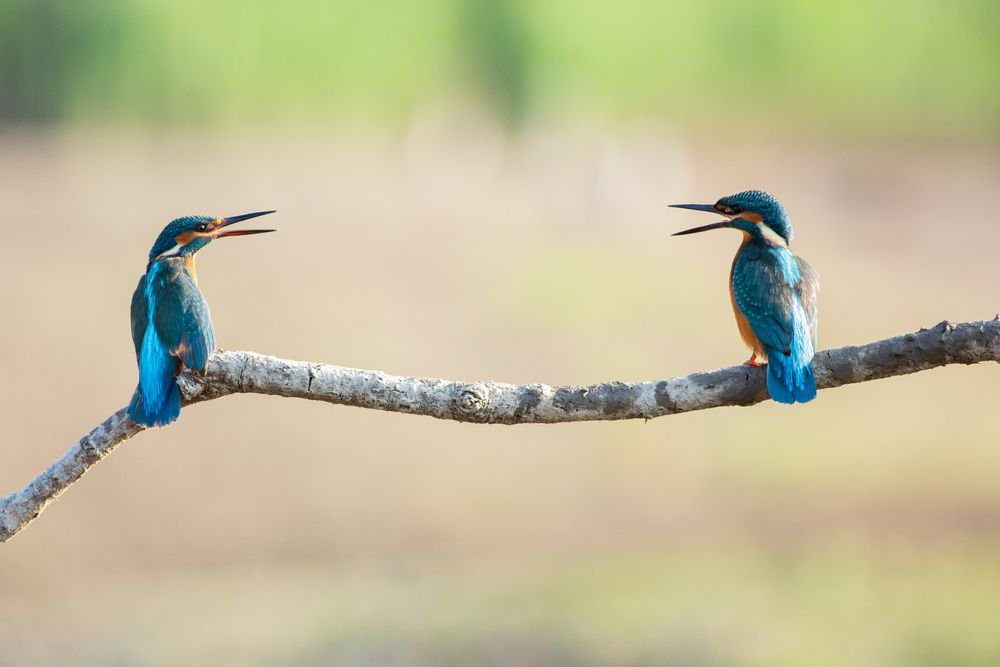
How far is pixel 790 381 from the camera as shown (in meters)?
3.15

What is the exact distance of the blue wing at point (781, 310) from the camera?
10.3 ft

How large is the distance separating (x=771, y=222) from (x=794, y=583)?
254 inches

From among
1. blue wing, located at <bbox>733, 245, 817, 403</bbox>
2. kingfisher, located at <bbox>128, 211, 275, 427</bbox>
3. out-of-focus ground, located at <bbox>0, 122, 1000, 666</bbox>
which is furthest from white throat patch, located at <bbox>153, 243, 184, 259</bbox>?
out-of-focus ground, located at <bbox>0, 122, 1000, 666</bbox>

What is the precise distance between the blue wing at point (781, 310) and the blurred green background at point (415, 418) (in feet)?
17.5

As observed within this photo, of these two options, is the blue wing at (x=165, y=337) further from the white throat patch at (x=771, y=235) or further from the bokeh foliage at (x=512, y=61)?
the bokeh foliage at (x=512, y=61)

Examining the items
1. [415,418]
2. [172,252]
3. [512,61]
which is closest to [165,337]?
[172,252]

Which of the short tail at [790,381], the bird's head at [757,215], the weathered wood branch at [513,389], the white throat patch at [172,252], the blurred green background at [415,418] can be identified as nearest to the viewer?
the weathered wood branch at [513,389]

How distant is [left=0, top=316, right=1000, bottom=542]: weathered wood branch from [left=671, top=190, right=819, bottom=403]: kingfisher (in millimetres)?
358

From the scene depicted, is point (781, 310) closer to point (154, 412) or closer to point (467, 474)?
point (154, 412)

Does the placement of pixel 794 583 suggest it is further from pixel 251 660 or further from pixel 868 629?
pixel 251 660

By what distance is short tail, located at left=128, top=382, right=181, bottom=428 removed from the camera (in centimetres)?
300

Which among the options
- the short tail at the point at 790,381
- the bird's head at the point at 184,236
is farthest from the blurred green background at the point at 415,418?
the short tail at the point at 790,381

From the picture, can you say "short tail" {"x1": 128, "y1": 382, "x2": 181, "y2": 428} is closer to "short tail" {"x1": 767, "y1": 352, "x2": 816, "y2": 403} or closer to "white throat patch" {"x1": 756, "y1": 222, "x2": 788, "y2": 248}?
"short tail" {"x1": 767, "y1": 352, "x2": 816, "y2": 403}

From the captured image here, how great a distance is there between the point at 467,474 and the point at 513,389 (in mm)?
7397
